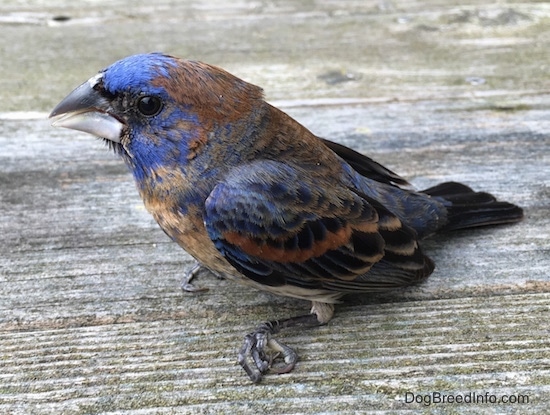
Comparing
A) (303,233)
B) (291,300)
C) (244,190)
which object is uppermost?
(244,190)

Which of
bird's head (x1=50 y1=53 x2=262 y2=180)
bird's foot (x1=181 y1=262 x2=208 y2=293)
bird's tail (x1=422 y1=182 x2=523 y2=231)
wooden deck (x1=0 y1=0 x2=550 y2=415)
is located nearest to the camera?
wooden deck (x1=0 y1=0 x2=550 y2=415)

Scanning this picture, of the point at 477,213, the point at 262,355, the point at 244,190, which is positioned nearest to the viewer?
the point at 262,355

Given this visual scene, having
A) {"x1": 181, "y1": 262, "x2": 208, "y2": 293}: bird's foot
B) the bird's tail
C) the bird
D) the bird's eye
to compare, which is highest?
the bird's eye

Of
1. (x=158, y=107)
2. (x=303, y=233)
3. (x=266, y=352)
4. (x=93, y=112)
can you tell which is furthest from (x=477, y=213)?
(x=93, y=112)

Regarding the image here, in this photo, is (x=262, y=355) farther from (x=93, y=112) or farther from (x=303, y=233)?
(x=93, y=112)

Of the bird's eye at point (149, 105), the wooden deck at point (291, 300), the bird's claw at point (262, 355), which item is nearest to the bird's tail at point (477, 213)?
the wooden deck at point (291, 300)

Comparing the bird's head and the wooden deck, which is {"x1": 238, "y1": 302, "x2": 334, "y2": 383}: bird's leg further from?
the bird's head

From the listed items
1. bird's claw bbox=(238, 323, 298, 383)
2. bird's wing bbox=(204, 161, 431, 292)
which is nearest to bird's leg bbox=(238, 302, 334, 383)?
bird's claw bbox=(238, 323, 298, 383)
